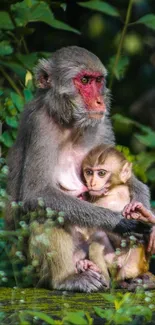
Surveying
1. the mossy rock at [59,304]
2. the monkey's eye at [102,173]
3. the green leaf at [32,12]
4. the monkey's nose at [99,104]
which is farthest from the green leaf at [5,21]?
the mossy rock at [59,304]

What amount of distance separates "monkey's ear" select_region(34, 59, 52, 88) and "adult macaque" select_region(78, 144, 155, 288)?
66cm

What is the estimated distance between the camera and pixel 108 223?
8742mm

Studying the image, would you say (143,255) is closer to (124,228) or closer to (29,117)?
(124,228)

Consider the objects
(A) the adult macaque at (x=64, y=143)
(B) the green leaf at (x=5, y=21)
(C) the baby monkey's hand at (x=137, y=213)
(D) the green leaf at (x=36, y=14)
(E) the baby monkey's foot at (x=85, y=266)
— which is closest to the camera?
(C) the baby monkey's hand at (x=137, y=213)

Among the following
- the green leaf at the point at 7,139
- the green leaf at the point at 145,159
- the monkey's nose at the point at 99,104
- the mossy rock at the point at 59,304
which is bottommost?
the green leaf at the point at 145,159

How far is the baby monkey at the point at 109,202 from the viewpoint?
28.3ft

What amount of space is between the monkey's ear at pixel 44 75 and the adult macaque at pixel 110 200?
0.66 metres

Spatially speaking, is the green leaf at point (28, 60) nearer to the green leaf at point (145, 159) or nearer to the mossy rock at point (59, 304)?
the green leaf at point (145, 159)

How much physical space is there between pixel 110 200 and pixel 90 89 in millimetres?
878

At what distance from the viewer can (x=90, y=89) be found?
29.8 feet

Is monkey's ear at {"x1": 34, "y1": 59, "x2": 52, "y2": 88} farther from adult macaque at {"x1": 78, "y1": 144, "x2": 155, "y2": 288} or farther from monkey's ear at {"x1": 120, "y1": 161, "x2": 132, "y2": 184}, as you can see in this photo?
monkey's ear at {"x1": 120, "y1": 161, "x2": 132, "y2": 184}

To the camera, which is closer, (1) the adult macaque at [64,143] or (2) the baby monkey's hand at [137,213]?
(2) the baby monkey's hand at [137,213]

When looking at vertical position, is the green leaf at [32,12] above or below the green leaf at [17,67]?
above

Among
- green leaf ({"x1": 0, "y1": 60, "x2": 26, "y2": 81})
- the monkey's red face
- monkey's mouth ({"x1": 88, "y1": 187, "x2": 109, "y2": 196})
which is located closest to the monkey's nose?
the monkey's red face
